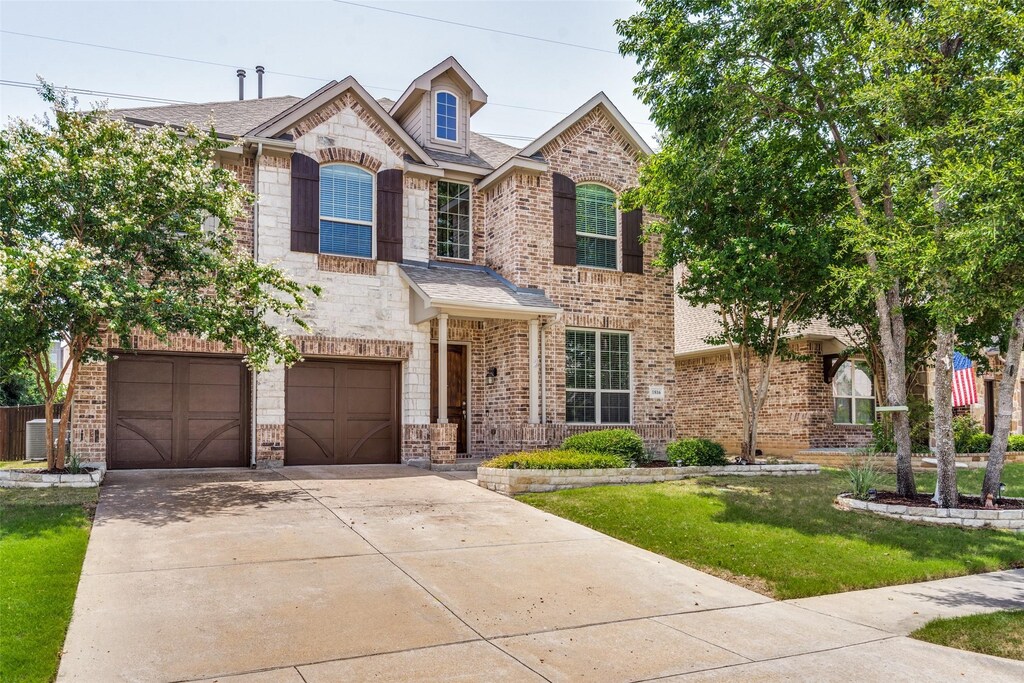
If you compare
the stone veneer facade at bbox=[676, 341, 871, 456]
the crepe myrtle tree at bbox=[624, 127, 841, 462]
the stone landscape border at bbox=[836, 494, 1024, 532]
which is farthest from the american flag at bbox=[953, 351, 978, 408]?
the stone landscape border at bbox=[836, 494, 1024, 532]

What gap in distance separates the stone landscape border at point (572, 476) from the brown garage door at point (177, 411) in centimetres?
501

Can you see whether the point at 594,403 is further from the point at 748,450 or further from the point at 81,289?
the point at 81,289

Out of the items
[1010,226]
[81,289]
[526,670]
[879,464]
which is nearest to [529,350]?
[879,464]

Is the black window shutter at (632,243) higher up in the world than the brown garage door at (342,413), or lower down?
higher up

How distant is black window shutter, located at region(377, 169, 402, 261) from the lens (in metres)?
16.4

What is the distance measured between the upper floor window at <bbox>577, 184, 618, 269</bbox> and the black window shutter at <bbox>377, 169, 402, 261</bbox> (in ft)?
13.3

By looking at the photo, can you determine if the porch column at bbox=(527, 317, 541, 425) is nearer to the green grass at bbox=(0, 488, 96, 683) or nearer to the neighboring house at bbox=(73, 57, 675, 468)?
the neighboring house at bbox=(73, 57, 675, 468)

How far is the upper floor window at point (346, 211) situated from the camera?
16.1m

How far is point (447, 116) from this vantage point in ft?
61.1

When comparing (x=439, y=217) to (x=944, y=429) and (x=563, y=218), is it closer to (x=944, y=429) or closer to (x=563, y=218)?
(x=563, y=218)

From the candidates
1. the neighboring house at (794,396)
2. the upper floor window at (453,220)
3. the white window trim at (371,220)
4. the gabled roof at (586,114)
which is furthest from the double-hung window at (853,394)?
the white window trim at (371,220)

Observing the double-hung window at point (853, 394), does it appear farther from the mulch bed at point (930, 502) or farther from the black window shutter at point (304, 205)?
the black window shutter at point (304, 205)

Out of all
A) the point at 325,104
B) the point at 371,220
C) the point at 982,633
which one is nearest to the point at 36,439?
the point at 371,220

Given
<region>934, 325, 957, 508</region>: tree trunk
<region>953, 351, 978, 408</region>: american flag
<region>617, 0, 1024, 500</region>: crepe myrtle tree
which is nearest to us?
<region>617, 0, 1024, 500</region>: crepe myrtle tree
